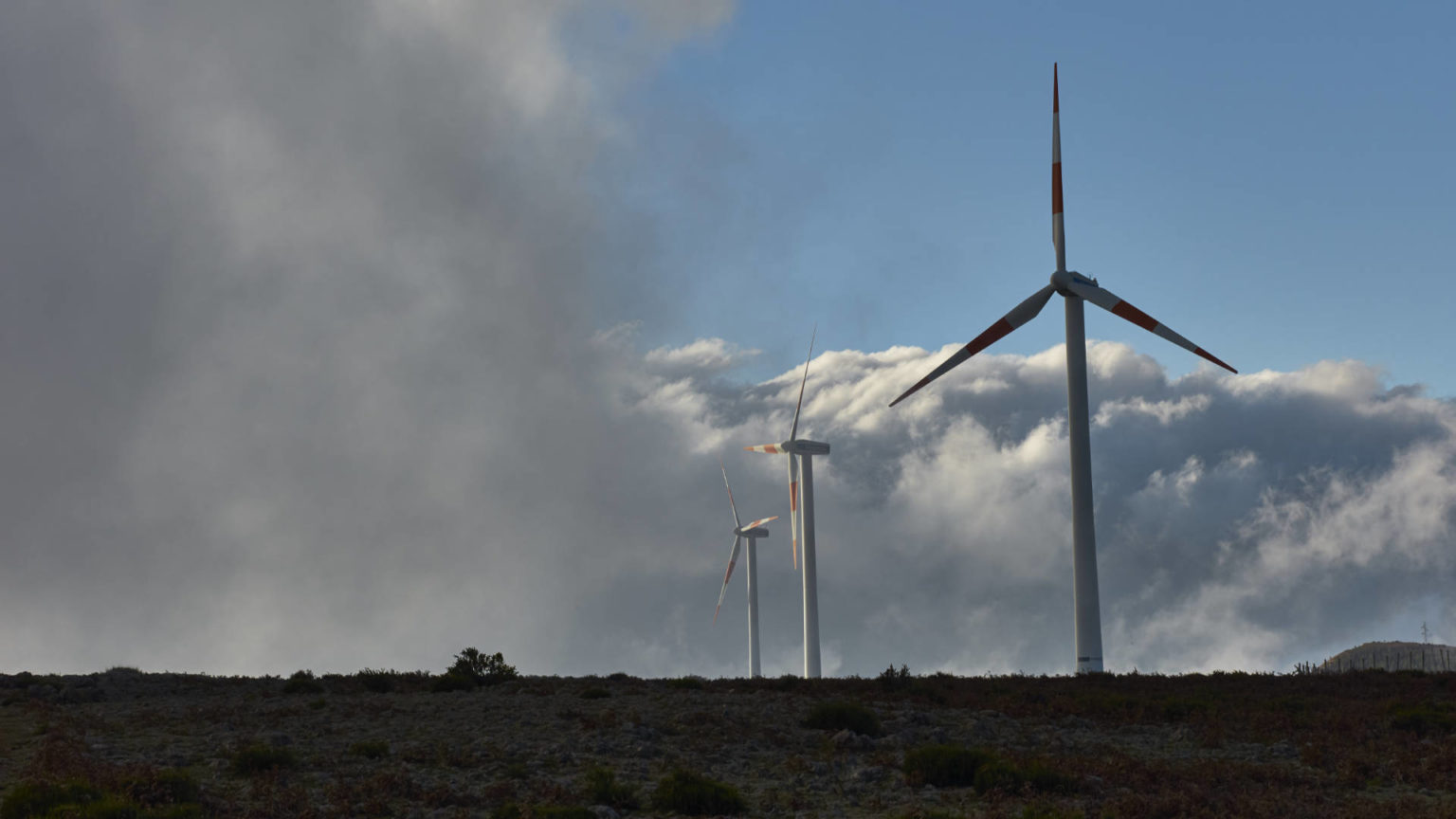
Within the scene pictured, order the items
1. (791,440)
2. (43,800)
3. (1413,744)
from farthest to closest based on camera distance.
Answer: (791,440), (1413,744), (43,800)

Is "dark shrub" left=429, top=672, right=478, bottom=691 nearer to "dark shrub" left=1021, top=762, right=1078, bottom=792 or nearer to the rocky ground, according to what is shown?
the rocky ground

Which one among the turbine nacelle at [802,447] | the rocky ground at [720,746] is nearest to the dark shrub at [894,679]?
the rocky ground at [720,746]

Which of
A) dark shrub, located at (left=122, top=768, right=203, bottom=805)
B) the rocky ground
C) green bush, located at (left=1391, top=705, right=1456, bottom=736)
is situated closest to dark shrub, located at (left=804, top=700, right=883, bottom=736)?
the rocky ground

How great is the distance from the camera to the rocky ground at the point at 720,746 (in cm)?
2447

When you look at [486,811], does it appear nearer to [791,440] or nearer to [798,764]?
[798,764]

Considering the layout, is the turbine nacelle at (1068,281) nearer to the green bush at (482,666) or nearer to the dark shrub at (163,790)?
the green bush at (482,666)

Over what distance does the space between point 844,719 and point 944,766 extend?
7.61 m

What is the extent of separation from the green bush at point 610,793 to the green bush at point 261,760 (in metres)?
8.04

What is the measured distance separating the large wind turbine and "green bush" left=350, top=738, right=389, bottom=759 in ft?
141

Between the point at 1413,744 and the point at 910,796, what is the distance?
1951 centimetres

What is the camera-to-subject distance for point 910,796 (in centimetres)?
2561

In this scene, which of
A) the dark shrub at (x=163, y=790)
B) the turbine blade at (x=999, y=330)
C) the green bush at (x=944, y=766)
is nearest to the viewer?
the dark shrub at (x=163, y=790)

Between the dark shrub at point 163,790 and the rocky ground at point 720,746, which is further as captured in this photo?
the rocky ground at point 720,746

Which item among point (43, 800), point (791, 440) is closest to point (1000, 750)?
point (43, 800)
